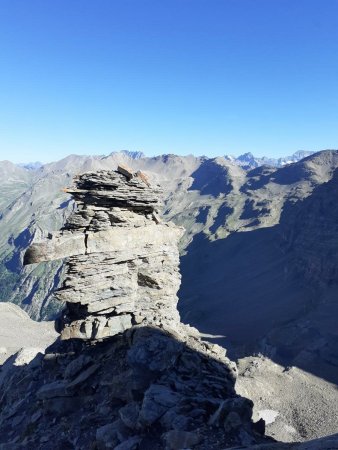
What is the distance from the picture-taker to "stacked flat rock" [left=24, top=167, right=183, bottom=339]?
29.0 metres

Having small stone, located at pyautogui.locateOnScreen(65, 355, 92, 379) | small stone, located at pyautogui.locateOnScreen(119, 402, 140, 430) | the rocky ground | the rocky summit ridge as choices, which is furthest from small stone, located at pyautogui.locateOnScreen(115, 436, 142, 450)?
the rocky ground

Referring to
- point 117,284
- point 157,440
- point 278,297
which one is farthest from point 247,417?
point 278,297

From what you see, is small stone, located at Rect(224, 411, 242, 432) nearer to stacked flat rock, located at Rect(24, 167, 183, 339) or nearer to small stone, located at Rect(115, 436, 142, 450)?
small stone, located at Rect(115, 436, 142, 450)

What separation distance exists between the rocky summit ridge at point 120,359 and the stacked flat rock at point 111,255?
0.29 feet

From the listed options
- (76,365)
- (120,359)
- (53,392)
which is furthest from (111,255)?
(53,392)

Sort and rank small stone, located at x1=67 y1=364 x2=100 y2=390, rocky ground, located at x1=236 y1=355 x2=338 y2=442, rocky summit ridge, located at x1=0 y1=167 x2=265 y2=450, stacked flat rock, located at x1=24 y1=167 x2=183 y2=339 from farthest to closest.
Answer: rocky ground, located at x1=236 y1=355 x2=338 y2=442
stacked flat rock, located at x1=24 y1=167 x2=183 y2=339
small stone, located at x1=67 y1=364 x2=100 y2=390
rocky summit ridge, located at x1=0 y1=167 x2=265 y2=450

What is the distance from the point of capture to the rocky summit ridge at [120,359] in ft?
66.3

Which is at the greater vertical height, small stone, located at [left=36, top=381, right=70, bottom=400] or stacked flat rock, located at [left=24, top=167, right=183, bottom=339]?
stacked flat rock, located at [left=24, top=167, right=183, bottom=339]

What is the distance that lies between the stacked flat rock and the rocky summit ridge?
3.5 inches

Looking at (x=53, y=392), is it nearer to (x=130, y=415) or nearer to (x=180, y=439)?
(x=130, y=415)

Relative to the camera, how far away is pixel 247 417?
65.5ft

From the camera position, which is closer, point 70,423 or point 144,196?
point 70,423

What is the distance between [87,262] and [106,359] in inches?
303

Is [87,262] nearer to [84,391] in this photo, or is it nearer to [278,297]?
[84,391]
